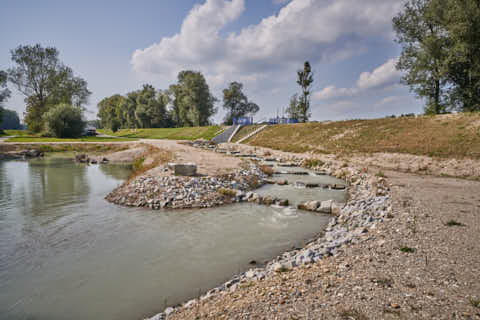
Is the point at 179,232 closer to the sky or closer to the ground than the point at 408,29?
closer to the ground

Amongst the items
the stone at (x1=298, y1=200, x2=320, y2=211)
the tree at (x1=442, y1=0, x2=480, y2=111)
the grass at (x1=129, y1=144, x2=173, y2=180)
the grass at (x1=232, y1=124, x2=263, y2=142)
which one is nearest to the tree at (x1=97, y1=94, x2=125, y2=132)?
the grass at (x1=232, y1=124, x2=263, y2=142)

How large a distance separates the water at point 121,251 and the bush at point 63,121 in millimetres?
44361

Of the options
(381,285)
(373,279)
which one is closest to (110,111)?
(373,279)

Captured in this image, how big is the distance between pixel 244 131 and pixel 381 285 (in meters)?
50.7

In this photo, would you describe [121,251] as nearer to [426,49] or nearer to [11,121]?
[426,49]

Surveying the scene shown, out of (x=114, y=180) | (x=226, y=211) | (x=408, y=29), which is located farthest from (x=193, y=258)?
(x=408, y=29)

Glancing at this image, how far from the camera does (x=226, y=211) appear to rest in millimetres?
11000

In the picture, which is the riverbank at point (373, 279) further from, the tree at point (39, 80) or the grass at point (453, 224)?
the tree at point (39, 80)

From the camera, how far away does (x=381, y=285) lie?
4.17 meters

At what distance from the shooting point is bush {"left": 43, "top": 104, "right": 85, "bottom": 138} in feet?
158

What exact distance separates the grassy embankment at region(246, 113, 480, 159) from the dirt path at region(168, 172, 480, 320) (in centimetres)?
1705

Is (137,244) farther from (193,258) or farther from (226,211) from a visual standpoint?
(226,211)

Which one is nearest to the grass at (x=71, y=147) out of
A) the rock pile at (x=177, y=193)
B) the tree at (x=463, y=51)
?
the rock pile at (x=177, y=193)

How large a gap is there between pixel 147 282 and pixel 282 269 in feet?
10.8
